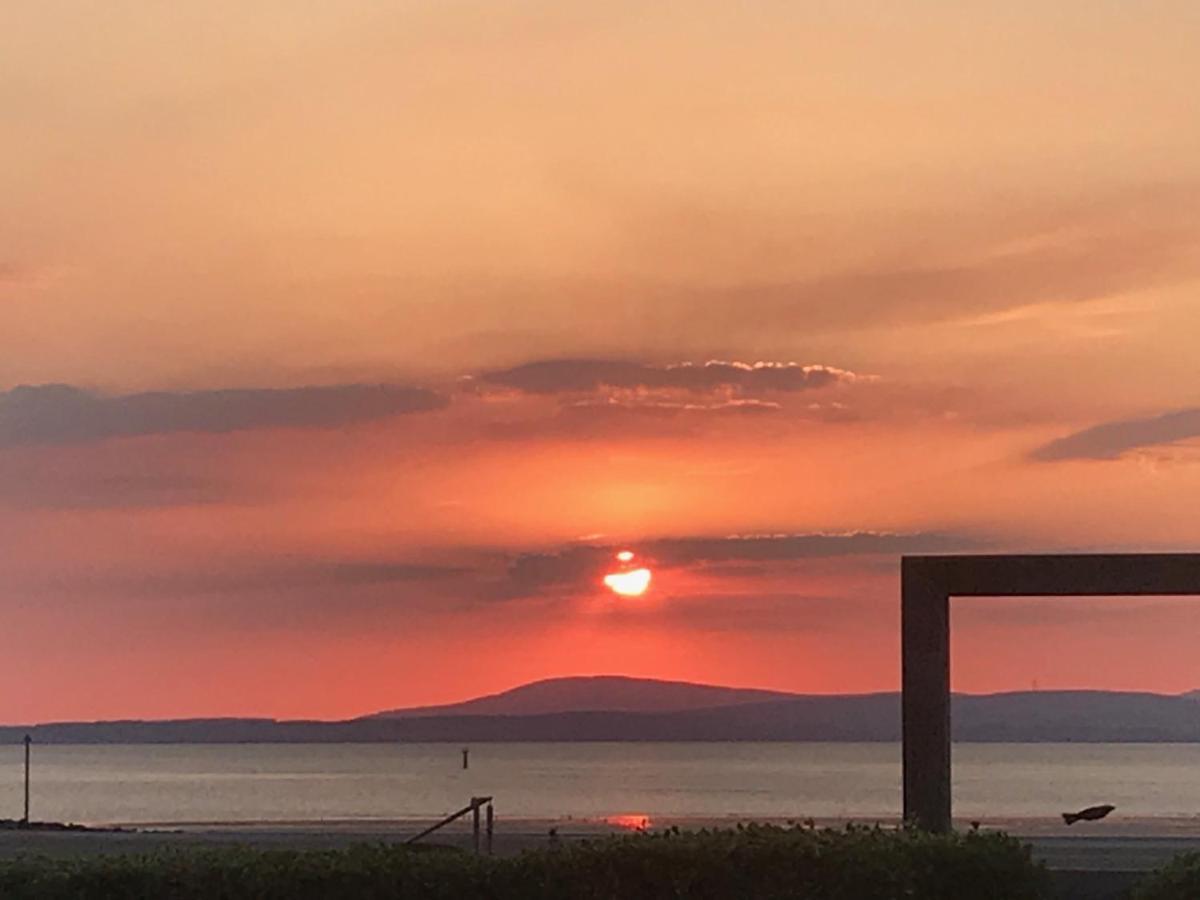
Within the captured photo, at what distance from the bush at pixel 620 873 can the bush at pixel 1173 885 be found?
92cm

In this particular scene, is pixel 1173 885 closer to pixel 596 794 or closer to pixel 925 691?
pixel 925 691

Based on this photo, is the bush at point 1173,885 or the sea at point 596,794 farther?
the sea at point 596,794

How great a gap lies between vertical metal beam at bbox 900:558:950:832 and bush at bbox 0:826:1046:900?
1.94m

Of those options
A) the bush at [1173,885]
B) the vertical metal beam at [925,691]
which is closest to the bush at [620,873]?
Answer: the bush at [1173,885]

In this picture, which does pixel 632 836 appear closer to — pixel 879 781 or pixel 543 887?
pixel 543 887

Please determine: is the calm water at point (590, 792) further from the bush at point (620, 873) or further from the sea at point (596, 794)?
the bush at point (620, 873)

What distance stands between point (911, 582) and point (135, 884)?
795 cm

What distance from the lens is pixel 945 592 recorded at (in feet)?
64.2

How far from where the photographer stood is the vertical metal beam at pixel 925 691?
63.5 feet

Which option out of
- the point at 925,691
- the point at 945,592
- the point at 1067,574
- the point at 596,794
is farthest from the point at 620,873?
the point at 596,794

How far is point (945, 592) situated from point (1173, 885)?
3.68m

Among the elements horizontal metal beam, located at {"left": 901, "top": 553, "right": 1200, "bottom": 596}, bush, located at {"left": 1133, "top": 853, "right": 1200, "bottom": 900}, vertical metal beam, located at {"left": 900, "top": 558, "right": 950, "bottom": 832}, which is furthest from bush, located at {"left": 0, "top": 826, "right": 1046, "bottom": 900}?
horizontal metal beam, located at {"left": 901, "top": 553, "right": 1200, "bottom": 596}

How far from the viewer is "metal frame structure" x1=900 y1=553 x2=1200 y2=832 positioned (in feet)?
63.4

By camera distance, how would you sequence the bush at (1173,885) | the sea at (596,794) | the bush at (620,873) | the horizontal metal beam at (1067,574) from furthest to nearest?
1. the sea at (596,794)
2. the horizontal metal beam at (1067,574)
3. the bush at (1173,885)
4. the bush at (620,873)
